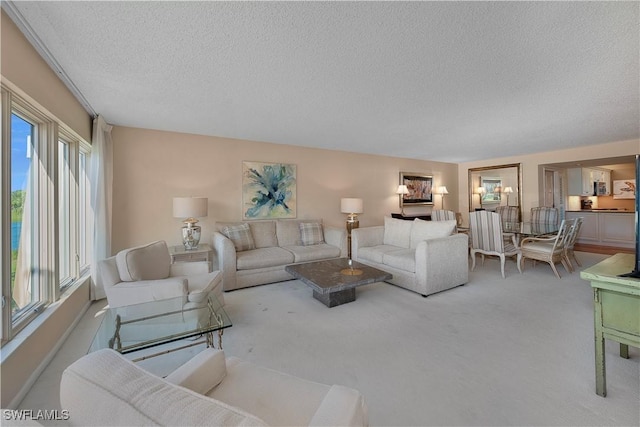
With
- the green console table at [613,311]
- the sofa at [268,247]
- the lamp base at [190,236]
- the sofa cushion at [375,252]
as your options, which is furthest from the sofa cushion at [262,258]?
the green console table at [613,311]

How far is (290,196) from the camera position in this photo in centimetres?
482

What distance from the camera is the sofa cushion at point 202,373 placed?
3.25 feet

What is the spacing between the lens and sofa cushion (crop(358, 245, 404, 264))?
3.84 meters

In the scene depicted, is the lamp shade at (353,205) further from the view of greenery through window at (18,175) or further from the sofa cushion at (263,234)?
the view of greenery through window at (18,175)

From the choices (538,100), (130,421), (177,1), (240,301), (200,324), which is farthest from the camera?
(240,301)

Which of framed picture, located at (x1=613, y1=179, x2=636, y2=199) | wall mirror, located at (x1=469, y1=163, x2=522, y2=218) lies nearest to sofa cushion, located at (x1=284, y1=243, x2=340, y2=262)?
wall mirror, located at (x1=469, y1=163, x2=522, y2=218)

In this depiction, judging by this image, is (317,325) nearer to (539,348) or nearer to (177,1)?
(539,348)

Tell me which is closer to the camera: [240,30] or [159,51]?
[240,30]

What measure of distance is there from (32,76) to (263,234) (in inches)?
118

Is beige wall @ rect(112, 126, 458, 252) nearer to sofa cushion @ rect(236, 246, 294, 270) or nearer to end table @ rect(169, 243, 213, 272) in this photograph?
end table @ rect(169, 243, 213, 272)

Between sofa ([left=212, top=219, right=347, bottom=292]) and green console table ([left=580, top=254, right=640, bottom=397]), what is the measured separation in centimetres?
298

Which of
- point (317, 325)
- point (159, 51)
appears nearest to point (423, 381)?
point (317, 325)

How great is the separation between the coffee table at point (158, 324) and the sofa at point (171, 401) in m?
0.75

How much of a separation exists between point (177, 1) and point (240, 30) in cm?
36
